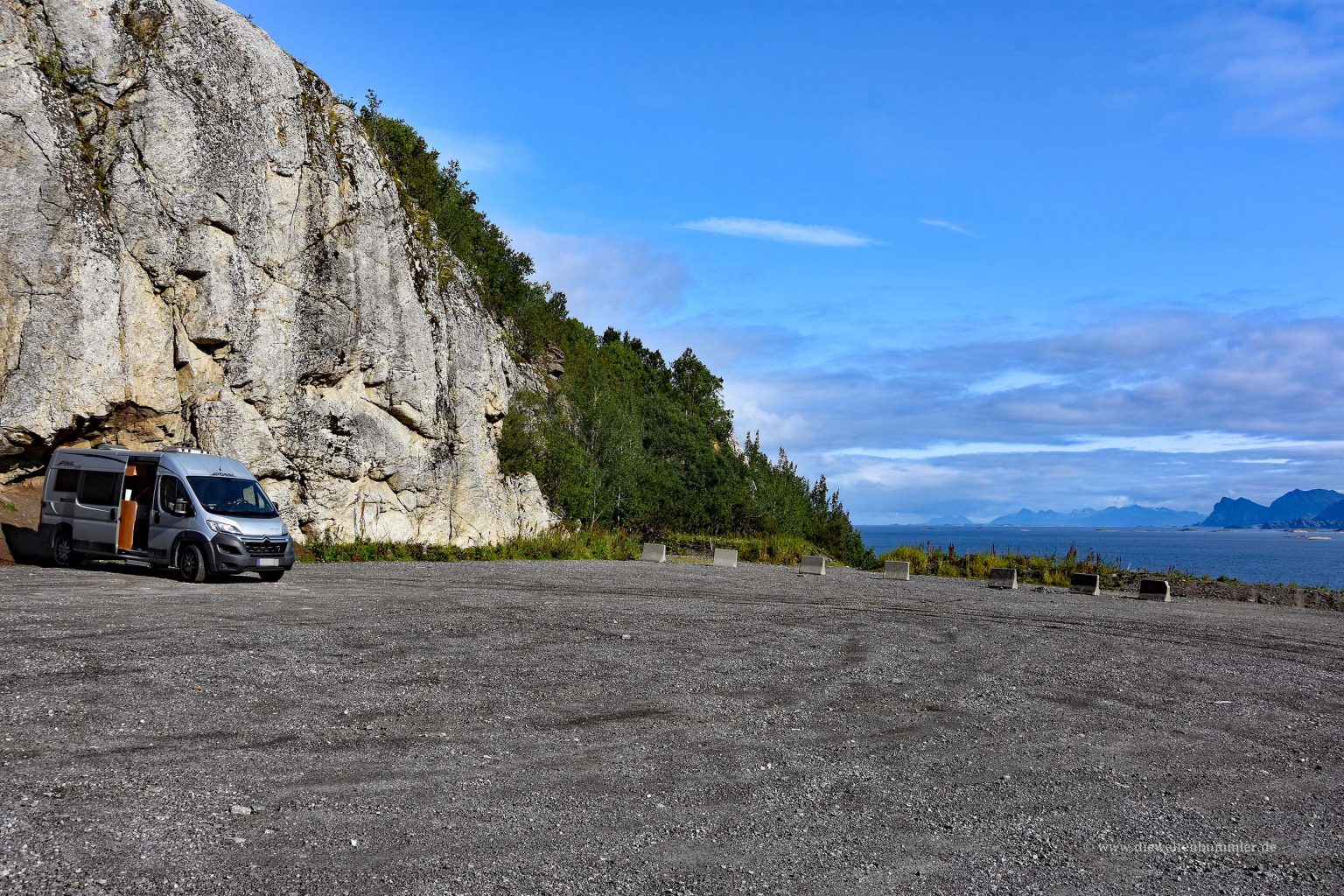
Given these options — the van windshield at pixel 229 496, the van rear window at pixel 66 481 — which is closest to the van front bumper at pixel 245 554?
the van windshield at pixel 229 496

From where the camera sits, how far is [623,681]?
36.5 feet

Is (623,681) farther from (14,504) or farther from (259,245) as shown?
(259,245)

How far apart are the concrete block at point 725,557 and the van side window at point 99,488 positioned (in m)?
22.9

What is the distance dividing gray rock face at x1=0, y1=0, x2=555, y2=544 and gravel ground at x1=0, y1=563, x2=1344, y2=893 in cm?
1267

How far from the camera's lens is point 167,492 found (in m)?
19.7

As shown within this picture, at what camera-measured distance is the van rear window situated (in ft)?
68.1

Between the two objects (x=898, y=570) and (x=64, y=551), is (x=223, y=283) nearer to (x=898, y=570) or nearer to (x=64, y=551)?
(x=64, y=551)

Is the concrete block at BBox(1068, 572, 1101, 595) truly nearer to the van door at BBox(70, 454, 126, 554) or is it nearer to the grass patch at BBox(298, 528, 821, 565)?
the grass patch at BBox(298, 528, 821, 565)

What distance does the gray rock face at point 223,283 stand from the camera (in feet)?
84.4

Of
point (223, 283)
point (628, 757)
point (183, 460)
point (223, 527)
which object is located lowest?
point (628, 757)

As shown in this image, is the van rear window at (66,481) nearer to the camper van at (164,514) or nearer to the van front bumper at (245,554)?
the camper van at (164,514)

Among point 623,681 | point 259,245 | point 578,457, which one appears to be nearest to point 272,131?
point 259,245

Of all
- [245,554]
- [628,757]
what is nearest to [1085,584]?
[245,554]

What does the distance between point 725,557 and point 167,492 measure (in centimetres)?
2338
